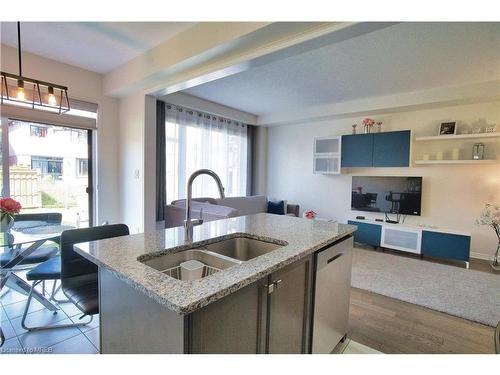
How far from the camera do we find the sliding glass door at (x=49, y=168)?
3.03 meters

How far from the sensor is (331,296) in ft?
5.23

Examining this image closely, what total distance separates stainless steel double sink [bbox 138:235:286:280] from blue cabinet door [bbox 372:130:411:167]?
347 cm

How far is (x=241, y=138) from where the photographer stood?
5.69 m

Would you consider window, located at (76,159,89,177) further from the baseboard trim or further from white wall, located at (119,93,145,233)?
the baseboard trim

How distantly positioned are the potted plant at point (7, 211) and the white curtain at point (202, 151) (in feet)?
7.93

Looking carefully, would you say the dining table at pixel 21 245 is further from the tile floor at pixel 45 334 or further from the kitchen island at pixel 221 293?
the kitchen island at pixel 221 293

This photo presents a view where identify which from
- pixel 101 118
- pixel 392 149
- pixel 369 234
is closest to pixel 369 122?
pixel 392 149

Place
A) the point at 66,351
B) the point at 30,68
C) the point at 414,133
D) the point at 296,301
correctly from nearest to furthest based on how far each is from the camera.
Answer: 1. the point at 296,301
2. the point at 66,351
3. the point at 30,68
4. the point at 414,133

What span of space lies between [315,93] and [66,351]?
4263 mm

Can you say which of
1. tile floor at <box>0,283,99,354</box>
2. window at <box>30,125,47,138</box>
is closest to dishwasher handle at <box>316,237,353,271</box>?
tile floor at <box>0,283,99,354</box>

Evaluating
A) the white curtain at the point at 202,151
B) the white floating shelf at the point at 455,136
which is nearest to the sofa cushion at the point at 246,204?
the white curtain at the point at 202,151

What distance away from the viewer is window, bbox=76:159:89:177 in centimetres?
361
